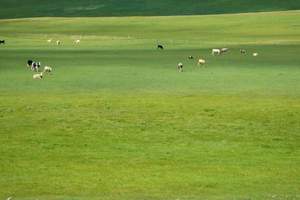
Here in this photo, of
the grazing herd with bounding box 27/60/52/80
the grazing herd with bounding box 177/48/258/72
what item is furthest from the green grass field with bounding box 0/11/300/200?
the grazing herd with bounding box 177/48/258/72

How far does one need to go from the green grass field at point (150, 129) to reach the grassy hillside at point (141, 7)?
2500 inches

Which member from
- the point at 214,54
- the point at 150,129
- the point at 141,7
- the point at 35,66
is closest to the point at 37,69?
the point at 35,66

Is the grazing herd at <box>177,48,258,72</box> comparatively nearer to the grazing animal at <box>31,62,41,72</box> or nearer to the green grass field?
the green grass field

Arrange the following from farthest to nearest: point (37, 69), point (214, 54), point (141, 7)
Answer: point (141, 7), point (214, 54), point (37, 69)

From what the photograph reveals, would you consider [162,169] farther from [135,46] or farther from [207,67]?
[135,46]

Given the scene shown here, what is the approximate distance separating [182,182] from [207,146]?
4287 mm

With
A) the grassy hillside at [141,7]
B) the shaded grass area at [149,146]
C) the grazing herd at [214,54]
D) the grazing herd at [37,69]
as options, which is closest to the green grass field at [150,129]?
the shaded grass area at [149,146]

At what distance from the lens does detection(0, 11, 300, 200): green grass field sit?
14383mm

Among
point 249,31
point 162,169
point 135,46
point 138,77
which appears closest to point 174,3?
point 249,31

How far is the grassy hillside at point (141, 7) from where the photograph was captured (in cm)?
10731

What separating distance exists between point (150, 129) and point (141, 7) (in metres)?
91.6

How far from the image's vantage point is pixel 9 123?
21656 millimetres

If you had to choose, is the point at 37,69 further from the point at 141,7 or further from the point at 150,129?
the point at 141,7

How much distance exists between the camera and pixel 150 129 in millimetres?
20828
